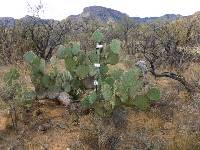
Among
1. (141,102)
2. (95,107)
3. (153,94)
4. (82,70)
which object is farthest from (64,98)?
(153,94)

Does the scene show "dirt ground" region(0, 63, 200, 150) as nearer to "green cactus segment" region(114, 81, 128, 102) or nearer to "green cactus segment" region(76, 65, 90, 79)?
"green cactus segment" region(114, 81, 128, 102)

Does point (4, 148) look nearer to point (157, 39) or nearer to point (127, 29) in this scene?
point (157, 39)

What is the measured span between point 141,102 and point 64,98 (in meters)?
1.29

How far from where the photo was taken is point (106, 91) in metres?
6.63

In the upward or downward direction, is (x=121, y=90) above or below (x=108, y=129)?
above

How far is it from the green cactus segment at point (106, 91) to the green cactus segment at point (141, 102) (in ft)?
1.49

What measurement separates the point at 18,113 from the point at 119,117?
1579 mm

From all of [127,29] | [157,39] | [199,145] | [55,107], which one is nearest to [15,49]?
[157,39]

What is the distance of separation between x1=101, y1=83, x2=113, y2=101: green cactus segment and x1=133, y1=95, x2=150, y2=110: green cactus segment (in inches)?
17.9

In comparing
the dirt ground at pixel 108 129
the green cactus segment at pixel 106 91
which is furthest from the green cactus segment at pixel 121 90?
the dirt ground at pixel 108 129

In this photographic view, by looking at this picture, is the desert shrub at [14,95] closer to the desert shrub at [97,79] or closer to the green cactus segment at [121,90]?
the desert shrub at [97,79]

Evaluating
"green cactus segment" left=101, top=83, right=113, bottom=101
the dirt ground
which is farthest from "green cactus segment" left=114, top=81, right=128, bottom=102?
the dirt ground

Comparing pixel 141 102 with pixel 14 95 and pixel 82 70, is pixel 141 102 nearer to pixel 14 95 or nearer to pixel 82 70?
pixel 82 70

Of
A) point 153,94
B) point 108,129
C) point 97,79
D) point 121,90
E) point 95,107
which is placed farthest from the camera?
point 97,79
